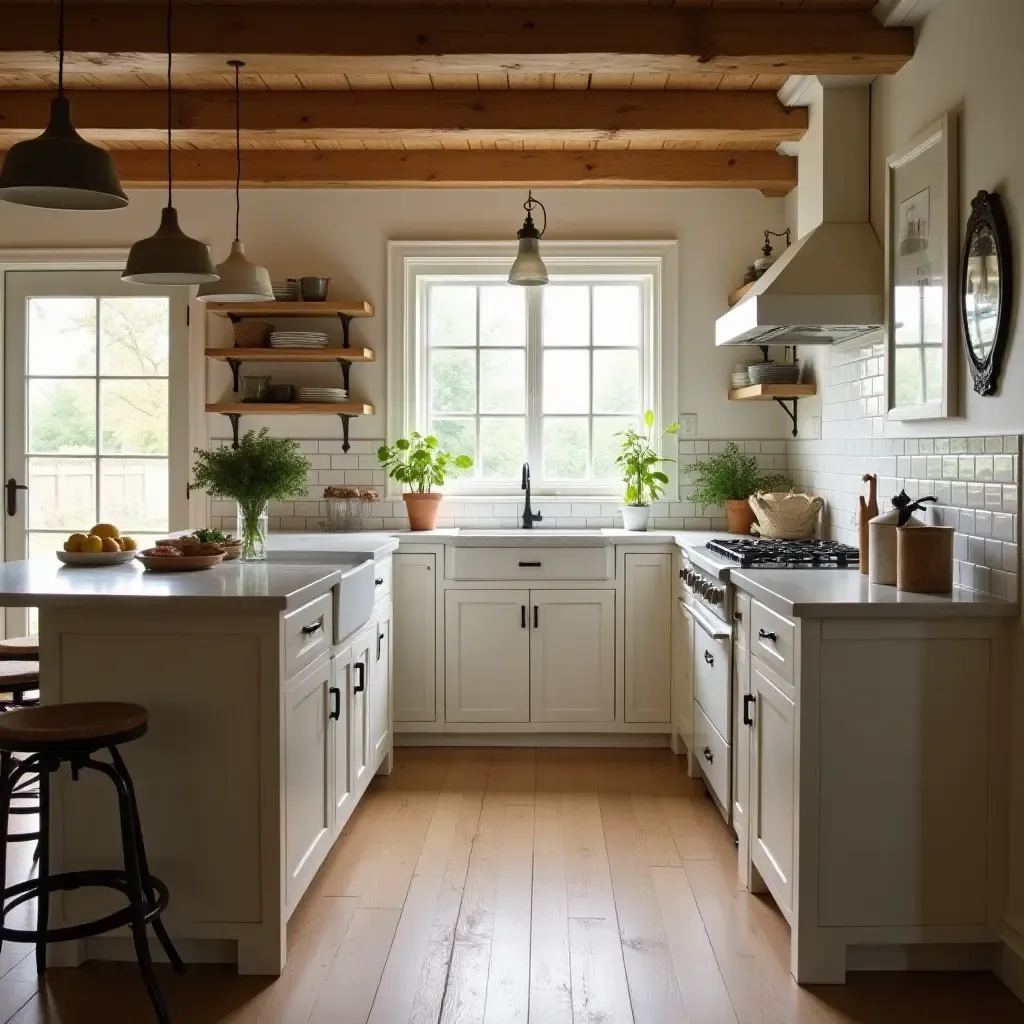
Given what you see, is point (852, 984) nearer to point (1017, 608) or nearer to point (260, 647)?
point (1017, 608)

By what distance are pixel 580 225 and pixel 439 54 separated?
185cm

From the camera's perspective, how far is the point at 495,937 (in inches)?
115

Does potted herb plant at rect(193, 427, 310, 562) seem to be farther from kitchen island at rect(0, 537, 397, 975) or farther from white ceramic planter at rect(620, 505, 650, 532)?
white ceramic planter at rect(620, 505, 650, 532)

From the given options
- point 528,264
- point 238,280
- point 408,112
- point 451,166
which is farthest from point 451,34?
point 451,166

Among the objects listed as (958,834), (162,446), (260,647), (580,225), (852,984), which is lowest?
(852,984)

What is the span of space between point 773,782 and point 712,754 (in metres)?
0.92

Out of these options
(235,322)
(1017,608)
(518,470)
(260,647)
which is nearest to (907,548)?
(1017,608)

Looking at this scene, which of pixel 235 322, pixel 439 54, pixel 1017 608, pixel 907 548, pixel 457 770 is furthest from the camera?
pixel 235 322

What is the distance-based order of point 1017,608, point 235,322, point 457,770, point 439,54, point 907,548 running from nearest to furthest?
point 1017,608, point 907,548, point 439,54, point 457,770, point 235,322

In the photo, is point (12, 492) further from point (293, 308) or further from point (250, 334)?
point (293, 308)

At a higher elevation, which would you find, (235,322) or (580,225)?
(580,225)

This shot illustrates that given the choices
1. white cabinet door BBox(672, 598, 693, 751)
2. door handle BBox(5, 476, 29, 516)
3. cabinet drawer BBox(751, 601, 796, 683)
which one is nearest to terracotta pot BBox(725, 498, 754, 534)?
white cabinet door BBox(672, 598, 693, 751)

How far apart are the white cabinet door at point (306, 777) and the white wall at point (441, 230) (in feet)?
8.30

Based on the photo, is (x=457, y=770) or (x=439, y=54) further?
(x=457, y=770)
